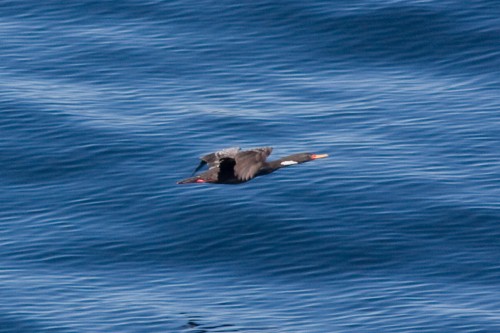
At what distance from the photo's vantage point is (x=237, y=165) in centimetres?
3819

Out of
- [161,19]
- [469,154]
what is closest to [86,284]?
[469,154]

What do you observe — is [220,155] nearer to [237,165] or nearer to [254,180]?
[237,165]

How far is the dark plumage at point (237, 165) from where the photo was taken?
38188 millimetres

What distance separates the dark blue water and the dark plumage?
713 centimetres

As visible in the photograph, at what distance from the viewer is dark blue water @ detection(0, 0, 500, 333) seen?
48.3m

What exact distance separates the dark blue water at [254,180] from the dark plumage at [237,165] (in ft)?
23.4

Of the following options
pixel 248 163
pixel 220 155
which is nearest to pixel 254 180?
pixel 220 155

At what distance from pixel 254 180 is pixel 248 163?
1623 cm

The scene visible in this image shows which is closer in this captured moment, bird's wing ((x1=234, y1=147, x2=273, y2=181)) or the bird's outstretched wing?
bird's wing ((x1=234, y1=147, x2=273, y2=181))

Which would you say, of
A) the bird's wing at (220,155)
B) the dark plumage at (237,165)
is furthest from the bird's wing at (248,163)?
the bird's wing at (220,155)

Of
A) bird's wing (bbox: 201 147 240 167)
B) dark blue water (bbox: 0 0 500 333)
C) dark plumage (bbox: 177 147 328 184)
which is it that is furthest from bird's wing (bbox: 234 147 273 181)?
dark blue water (bbox: 0 0 500 333)

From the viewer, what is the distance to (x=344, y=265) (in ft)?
166

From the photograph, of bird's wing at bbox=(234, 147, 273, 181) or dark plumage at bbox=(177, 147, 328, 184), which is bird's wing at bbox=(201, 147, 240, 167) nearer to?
dark plumage at bbox=(177, 147, 328, 184)

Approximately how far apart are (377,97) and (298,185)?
9476 millimetres
